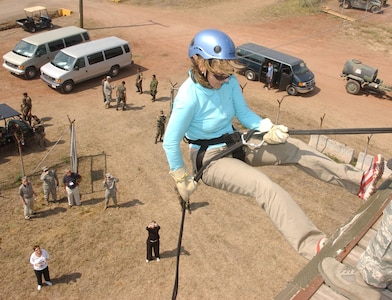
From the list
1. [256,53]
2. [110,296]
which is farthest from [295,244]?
[256,53]

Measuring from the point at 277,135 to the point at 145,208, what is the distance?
8.80 metres

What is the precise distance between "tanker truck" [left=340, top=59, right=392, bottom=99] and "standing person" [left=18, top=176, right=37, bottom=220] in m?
18.3

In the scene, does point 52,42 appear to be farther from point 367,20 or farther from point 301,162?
point 367,20

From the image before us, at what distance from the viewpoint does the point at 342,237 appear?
488cm

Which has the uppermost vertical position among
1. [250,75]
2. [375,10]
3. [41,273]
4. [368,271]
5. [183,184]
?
[368,271]

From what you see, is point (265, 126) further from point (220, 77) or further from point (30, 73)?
point (30, 73)

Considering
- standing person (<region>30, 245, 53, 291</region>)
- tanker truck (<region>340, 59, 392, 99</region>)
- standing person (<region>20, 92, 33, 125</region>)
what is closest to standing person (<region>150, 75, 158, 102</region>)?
standing person (<region>20, 92, 33, 125</region>)

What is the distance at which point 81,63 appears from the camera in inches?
840

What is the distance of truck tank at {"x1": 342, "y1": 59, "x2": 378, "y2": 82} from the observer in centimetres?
2207

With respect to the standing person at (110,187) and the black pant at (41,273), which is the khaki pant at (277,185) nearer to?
the black pant at (41,273)

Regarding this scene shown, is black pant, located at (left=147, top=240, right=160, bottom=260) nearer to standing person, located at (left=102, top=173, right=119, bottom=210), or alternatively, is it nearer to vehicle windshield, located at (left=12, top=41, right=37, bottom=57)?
standing person, located at (left=102, top=173, right=119, bottom=210)

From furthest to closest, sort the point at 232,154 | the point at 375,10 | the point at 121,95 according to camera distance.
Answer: the point at 375,10
the point at 121,95
the point at 232,154

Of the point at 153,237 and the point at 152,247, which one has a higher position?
the point at 153,237

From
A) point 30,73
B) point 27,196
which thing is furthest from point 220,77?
point 30,73
